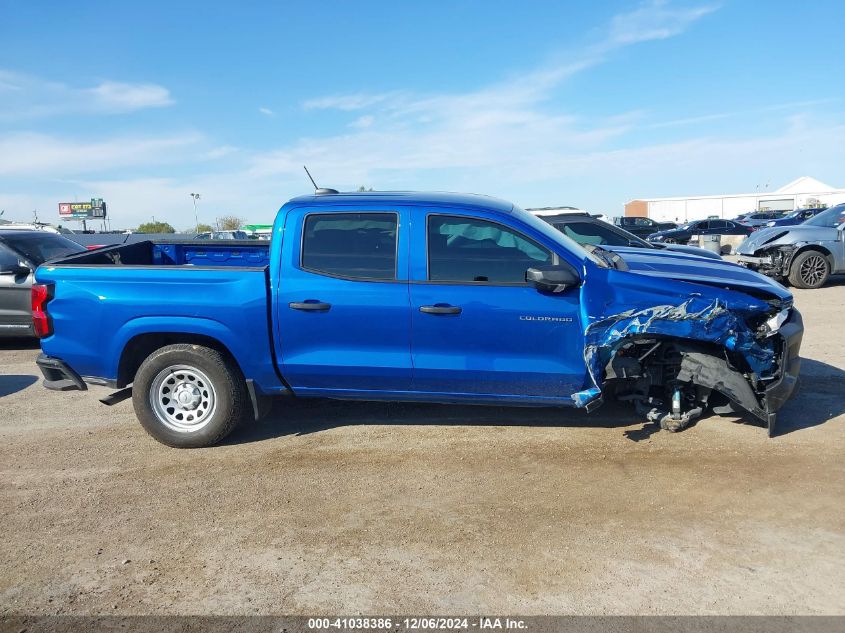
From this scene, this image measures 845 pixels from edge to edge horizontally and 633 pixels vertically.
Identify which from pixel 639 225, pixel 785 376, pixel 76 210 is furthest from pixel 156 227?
pixel 785 376

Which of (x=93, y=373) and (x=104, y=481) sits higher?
(x=93, y=373)

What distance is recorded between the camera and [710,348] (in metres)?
4.64

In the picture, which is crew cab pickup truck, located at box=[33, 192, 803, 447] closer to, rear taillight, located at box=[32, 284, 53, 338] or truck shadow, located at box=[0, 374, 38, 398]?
rear taillight, located at box=[32, 284, 53, 338]

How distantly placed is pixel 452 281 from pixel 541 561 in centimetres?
204

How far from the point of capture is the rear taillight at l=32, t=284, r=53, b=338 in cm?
486

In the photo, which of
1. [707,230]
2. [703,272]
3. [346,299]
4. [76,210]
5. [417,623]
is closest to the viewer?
[417,623]

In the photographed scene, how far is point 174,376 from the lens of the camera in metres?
4.87

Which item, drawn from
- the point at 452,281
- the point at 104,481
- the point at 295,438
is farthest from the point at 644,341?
the point at 104,481

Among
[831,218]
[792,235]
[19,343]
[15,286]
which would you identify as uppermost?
[831,218]

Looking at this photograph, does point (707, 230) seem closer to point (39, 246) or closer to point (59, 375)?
point (39, 246)

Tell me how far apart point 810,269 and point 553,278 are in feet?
34.2

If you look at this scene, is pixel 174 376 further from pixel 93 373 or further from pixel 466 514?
pixel 466 514

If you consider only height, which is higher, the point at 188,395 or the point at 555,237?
the point at 555,237

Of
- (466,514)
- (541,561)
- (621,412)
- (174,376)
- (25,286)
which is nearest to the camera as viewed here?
(541,561)
